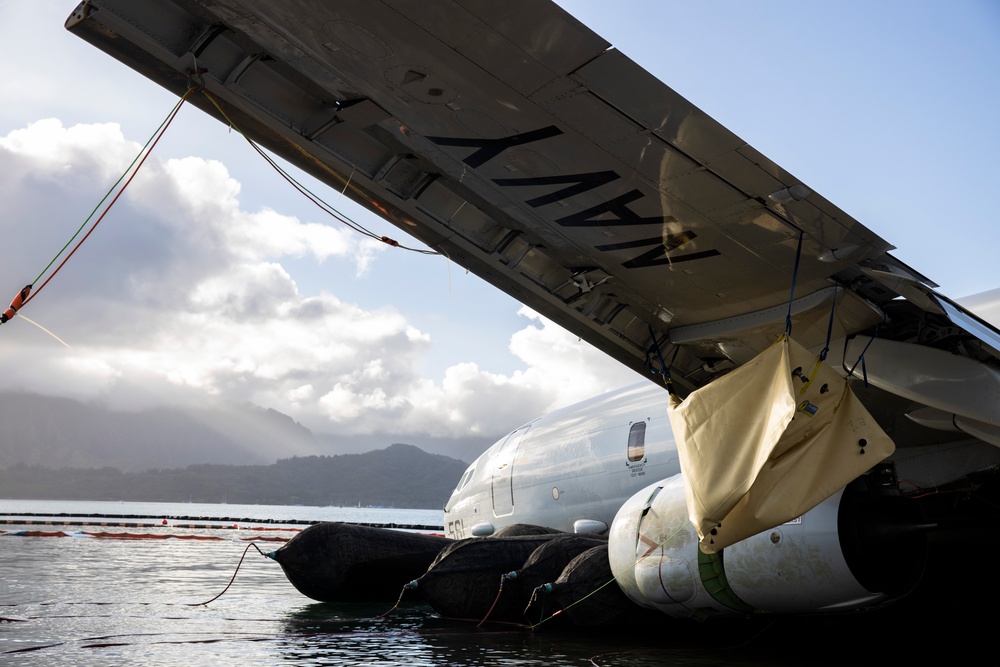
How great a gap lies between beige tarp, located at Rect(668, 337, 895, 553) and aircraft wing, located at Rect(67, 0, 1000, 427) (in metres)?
1.09

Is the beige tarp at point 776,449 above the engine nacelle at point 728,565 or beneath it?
above

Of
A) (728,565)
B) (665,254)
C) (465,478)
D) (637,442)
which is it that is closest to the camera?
(665,254)

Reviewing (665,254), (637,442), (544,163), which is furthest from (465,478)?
(544,163)

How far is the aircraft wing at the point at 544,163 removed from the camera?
6.08m

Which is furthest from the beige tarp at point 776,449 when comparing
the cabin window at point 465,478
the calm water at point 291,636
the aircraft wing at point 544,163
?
the cabin window at point 465,478

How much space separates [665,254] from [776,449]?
7.14 ft

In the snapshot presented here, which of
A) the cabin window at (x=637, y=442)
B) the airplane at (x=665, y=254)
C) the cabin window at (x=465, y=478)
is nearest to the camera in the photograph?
the airplane at (x=665, y=254)

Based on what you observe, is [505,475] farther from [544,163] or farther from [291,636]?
[544,163]

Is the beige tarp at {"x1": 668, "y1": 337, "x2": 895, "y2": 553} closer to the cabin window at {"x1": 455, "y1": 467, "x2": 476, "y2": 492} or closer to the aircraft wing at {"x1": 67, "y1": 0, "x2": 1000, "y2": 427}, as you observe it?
the aircraft wing at {"x1": 67, "y1": 0, "x2": 1000, "y2": 427}

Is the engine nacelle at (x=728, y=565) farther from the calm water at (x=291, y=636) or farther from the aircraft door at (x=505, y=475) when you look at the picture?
the aircraft door at (x=505, y=475)

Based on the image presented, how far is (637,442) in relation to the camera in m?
13.9

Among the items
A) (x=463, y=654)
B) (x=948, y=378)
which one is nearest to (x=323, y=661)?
(x=463, y=654)

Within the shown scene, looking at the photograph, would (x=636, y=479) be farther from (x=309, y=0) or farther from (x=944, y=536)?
(x=309, y=0)

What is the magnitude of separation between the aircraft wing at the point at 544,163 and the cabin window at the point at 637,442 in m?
4.51
